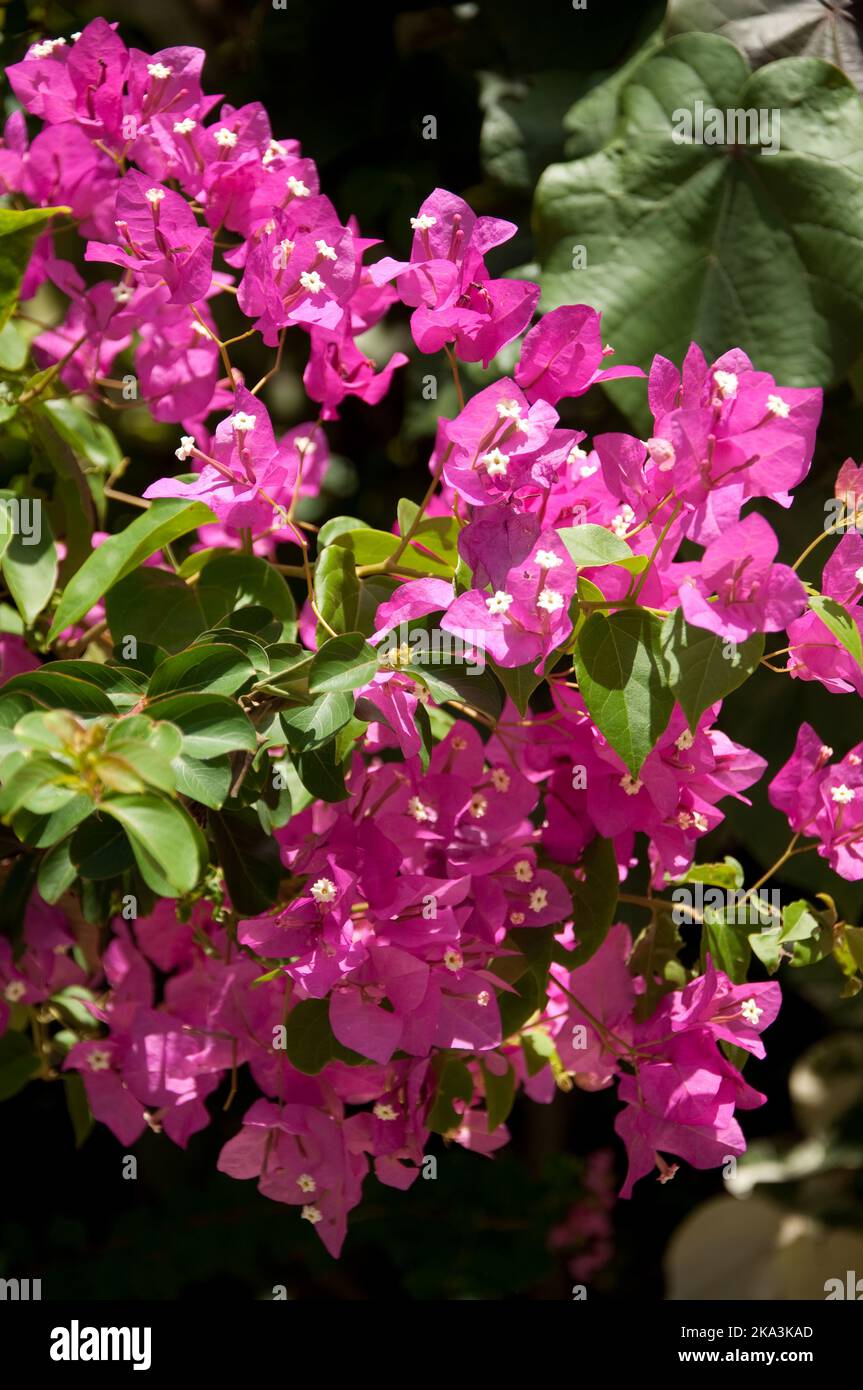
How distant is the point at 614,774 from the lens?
543 mm

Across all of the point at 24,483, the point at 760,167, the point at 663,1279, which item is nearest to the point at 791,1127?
the point at 663,1279

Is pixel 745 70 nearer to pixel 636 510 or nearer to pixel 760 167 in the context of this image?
pixel 760 167

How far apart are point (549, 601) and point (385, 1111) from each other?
24 centimetres

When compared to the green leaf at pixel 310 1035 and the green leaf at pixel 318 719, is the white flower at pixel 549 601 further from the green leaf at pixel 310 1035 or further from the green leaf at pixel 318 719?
the green leaf at pixel 310 1035

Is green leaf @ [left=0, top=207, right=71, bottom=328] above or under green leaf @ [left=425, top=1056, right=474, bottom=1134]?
above

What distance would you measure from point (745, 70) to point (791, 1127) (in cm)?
125

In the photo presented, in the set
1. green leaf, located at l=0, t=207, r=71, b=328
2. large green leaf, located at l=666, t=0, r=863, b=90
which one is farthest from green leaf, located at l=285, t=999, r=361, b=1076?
large green leaf, located at l=666, t=0, r=863, b=90

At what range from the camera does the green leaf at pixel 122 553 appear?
1.79 feet

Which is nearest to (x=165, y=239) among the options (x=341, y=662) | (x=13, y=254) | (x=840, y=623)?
(x=13, y=254)

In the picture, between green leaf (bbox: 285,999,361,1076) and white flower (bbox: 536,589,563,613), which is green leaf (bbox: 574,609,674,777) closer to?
white flower (bbox: 536,589,563,613)

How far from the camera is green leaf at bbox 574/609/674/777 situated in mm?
459

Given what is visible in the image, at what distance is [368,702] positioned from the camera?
51 cm

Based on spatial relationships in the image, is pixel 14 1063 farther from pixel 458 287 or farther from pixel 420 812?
pixel 458 287

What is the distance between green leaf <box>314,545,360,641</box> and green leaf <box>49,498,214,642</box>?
61 millimetres
